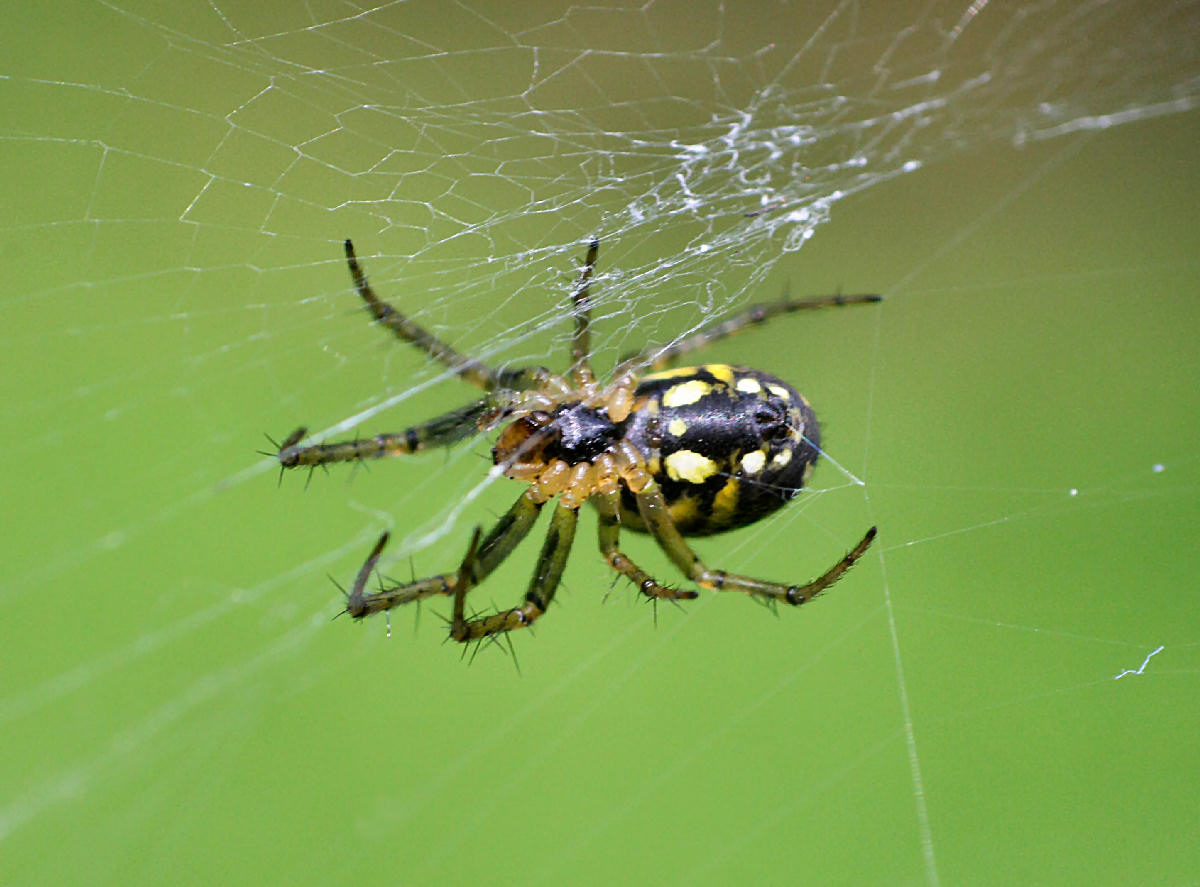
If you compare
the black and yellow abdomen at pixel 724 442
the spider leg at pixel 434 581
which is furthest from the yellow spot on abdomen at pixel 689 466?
the spider leg at pixel 434 581

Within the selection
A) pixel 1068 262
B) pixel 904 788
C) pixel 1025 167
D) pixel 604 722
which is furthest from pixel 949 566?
pixel 1025 167

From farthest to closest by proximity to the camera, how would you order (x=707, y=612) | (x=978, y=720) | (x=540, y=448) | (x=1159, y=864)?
(x=707, y=612), (x=978, y=720), (x=1159, y=864), (x=540, y=448)

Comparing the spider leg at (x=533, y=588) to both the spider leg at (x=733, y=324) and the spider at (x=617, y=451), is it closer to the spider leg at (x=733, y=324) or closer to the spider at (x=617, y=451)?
the spider at (x=617, y=451)

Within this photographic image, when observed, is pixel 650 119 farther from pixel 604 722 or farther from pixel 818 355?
pixel 604 722

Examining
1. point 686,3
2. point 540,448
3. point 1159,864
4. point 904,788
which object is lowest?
point 1159,864

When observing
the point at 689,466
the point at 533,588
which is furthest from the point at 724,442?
the point at 533,588

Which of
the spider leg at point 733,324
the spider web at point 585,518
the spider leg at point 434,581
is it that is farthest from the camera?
the spider web at point 585,518

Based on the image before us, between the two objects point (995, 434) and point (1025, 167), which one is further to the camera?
point (1025, 167)
